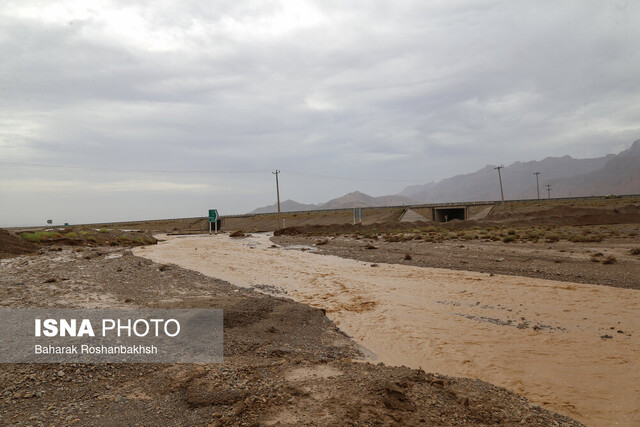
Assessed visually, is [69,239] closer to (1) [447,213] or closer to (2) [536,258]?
(2) [536,258]

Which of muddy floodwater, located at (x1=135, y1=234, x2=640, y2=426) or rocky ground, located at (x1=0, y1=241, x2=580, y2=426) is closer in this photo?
rocky ground, located at (x1=0, y1=241, x2=580, y2=426)

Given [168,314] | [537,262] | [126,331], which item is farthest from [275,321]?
[537,262]

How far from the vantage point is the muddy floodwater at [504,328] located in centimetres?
663

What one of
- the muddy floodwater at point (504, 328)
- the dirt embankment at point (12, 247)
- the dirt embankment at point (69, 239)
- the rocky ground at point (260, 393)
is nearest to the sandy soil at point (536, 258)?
the muddy floodwater at point (504, 328)

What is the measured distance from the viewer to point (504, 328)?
10016 mm

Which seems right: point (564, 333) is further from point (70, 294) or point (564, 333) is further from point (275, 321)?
point (70, 294)

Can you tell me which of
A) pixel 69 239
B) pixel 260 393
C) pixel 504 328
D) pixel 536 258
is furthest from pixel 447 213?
pixel 260 393

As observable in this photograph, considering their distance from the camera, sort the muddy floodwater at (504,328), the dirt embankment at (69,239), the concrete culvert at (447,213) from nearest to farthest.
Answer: the muddy floodwater at (504,328)
the dirt embankment at (69,239)
the concrete culvert at (447,213)

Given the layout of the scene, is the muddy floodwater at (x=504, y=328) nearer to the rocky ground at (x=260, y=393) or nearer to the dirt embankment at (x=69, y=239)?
the rocky ground at (x=260, y=393)

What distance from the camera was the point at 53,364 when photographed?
6215mm

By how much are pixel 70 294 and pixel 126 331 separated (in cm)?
492

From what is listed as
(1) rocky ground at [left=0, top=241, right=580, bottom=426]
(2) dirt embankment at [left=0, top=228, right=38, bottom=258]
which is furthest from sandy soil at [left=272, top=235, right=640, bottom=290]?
(2) dirt embankment at [left=0, top=228, right=38, bottom=258]

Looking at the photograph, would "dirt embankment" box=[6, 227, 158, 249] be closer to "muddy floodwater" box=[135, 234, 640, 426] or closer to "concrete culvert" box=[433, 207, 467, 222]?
"muddy floodwater" box=[135, 234, 640, 426]

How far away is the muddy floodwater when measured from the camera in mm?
6633
